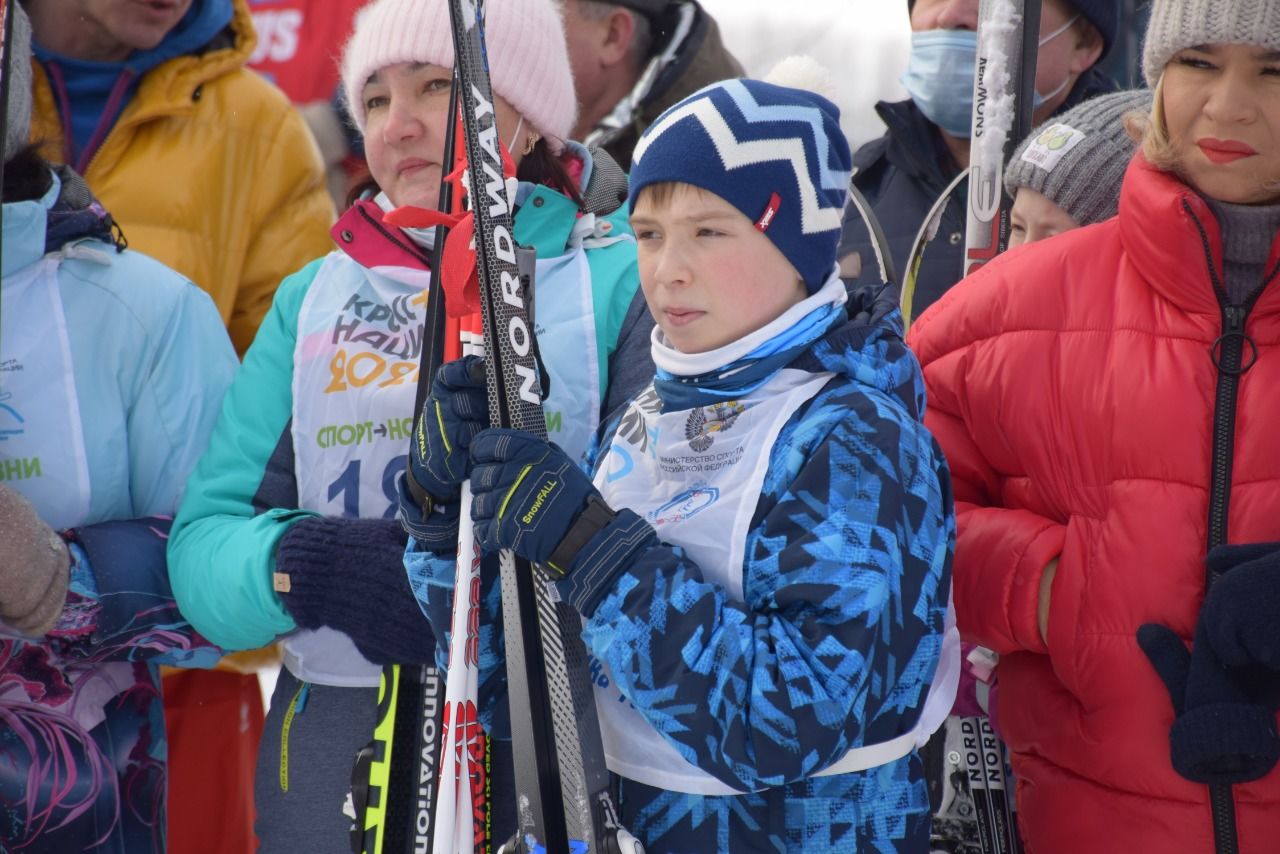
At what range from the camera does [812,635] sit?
161cm

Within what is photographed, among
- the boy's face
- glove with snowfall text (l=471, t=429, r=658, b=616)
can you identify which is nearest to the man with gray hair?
the boy's face

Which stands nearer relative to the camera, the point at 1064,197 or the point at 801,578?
the point at 801,578

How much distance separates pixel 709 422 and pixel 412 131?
797 mm

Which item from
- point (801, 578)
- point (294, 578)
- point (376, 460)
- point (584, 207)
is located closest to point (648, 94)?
point (584, 207)

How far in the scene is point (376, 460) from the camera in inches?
89.5

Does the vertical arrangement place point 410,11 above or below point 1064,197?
above

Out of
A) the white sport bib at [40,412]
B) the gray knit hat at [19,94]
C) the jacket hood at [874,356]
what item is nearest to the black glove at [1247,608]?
the jacket hood at [874,356]

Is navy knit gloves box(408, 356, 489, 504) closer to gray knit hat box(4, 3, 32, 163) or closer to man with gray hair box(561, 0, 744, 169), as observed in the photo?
gray knit hat box(4, 3, 32, 163)

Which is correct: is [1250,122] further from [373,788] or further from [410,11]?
[373,788]

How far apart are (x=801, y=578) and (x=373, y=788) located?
818mm

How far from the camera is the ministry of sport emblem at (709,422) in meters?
1.78

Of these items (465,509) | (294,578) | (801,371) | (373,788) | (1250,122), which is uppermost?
(1250,122)

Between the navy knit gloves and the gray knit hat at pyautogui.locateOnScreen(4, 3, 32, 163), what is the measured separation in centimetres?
106

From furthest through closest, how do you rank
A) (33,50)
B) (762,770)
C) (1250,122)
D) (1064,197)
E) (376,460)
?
1. (33,50)
2. (1064,197)
3. (376,460)
4. (1250,122)
5. (762,770)
